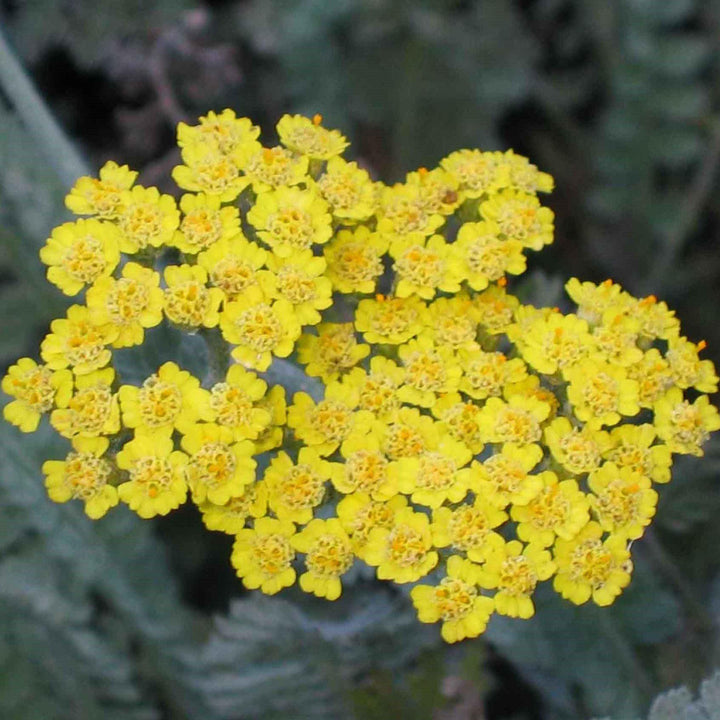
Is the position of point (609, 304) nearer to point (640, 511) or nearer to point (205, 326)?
point (640, 511)

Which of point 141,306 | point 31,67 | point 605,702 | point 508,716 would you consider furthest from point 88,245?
point 31,67

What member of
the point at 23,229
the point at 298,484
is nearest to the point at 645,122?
the point at 23,229

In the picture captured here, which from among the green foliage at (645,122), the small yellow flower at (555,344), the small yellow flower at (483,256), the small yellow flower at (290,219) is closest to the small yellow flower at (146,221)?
the small yellow flower at (290,219)

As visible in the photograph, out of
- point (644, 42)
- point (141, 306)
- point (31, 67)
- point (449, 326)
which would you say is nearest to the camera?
Result: point (141, 306)

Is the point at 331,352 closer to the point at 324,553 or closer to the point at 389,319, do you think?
the point at 389,319

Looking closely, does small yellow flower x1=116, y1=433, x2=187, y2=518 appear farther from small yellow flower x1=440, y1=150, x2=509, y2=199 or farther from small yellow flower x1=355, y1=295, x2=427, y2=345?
small yellow flower x1=440, y1=150, x2=509, y2=199

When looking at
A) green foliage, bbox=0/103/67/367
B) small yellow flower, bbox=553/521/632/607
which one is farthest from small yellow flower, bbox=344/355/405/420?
green foliage, bbox=0/103/67/367
